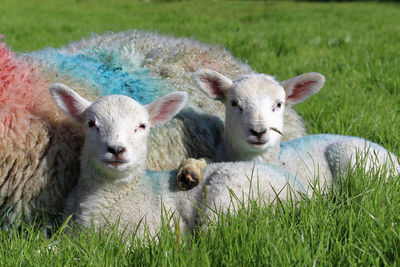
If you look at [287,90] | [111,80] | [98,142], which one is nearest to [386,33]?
[287,90]

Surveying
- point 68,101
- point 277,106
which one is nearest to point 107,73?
point 68,101

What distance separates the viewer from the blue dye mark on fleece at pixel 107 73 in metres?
3.09

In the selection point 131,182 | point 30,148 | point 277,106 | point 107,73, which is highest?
point 107,73

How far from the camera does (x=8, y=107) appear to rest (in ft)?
8.65

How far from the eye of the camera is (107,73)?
3.20m

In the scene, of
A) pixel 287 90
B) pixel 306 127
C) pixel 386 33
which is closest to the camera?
pixel 287 90

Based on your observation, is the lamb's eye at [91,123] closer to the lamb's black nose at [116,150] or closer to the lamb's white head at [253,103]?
the lamb's black nose at [116,150]

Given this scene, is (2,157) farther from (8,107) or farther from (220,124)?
(220,124)

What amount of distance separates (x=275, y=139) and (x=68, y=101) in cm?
122

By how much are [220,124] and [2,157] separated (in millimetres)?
1480

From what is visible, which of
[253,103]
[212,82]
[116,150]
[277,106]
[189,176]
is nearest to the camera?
[116,150]

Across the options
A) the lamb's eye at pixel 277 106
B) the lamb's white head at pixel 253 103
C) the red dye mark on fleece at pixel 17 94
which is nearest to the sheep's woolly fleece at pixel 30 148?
the red dye mark on fleece at pixel 17 94

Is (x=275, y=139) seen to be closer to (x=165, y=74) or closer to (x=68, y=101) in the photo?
(x=165, y=74)

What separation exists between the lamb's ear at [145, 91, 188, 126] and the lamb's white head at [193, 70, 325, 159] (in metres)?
0.39
